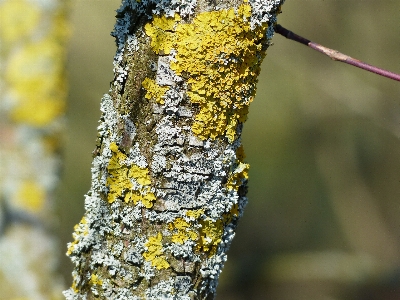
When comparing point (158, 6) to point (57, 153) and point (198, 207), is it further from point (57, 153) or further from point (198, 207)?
point (57, 153)

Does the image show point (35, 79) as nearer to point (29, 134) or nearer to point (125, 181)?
point (29, 134)

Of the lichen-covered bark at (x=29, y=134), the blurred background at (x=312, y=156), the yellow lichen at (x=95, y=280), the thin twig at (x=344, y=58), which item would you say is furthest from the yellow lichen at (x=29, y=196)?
the blurred background at (x=312, y=156)

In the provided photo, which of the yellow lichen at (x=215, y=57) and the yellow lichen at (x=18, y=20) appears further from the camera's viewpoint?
the yellow lichen at (x=18, y=20)

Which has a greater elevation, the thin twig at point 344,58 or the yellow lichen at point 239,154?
the thin twig at point 344,58

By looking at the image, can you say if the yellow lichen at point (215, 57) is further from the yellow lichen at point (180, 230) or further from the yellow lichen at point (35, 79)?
the yellow lichen at point (35, 79)

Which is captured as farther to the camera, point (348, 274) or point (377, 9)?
point (377, 9)

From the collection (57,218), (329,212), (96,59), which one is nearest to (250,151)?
(329,212)

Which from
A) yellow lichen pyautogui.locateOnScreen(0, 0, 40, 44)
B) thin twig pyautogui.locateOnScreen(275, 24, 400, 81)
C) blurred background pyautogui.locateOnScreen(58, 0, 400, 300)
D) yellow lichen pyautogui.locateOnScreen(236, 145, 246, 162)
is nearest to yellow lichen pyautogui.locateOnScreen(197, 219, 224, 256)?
yellow lichen pyautogui.locateOnScreen(236, 145, 246, 162)

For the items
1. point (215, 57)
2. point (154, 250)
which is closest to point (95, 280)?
point (154, 250)
